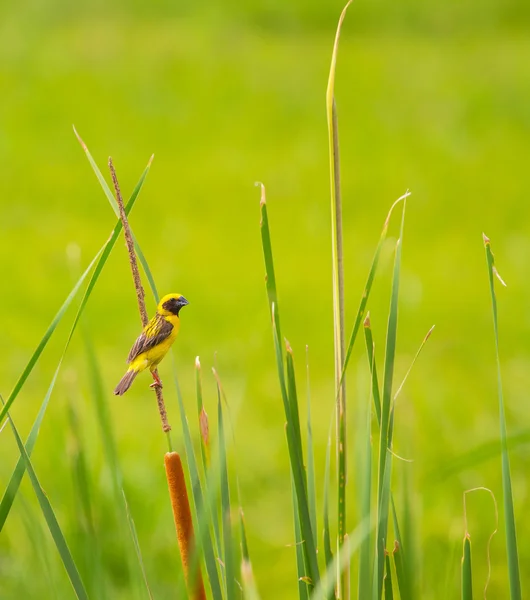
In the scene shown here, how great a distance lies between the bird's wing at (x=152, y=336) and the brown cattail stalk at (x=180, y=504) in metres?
0.04

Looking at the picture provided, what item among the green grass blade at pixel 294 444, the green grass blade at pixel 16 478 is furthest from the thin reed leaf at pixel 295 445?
the green grass blade at pixel 16 478

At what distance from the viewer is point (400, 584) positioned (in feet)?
1.49

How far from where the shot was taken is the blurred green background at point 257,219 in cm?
130

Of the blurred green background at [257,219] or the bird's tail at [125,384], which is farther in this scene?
the blurred green background at [257,219]

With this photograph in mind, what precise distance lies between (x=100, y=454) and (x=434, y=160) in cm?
170

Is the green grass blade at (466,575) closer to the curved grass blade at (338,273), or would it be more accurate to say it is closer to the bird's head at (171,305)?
the curved grass blade at (338,273)

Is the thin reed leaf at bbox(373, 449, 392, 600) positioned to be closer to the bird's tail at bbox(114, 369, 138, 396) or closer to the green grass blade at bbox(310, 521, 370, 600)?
the green grass blade at bbox(310, 521, 370, 600)

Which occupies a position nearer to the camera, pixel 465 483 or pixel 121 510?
pixel 121 510

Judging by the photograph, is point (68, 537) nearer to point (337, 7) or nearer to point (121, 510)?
point (121, 510)

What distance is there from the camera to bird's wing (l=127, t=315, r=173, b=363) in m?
0.35

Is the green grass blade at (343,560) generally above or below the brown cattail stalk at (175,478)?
below

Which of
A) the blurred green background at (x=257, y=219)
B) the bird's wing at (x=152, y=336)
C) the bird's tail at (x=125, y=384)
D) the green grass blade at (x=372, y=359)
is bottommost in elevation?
the blurred green background at (x=257, y=219)

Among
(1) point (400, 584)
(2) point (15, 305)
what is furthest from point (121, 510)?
(2) point (15, 305)

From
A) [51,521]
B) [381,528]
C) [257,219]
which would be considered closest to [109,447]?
[51,521]
